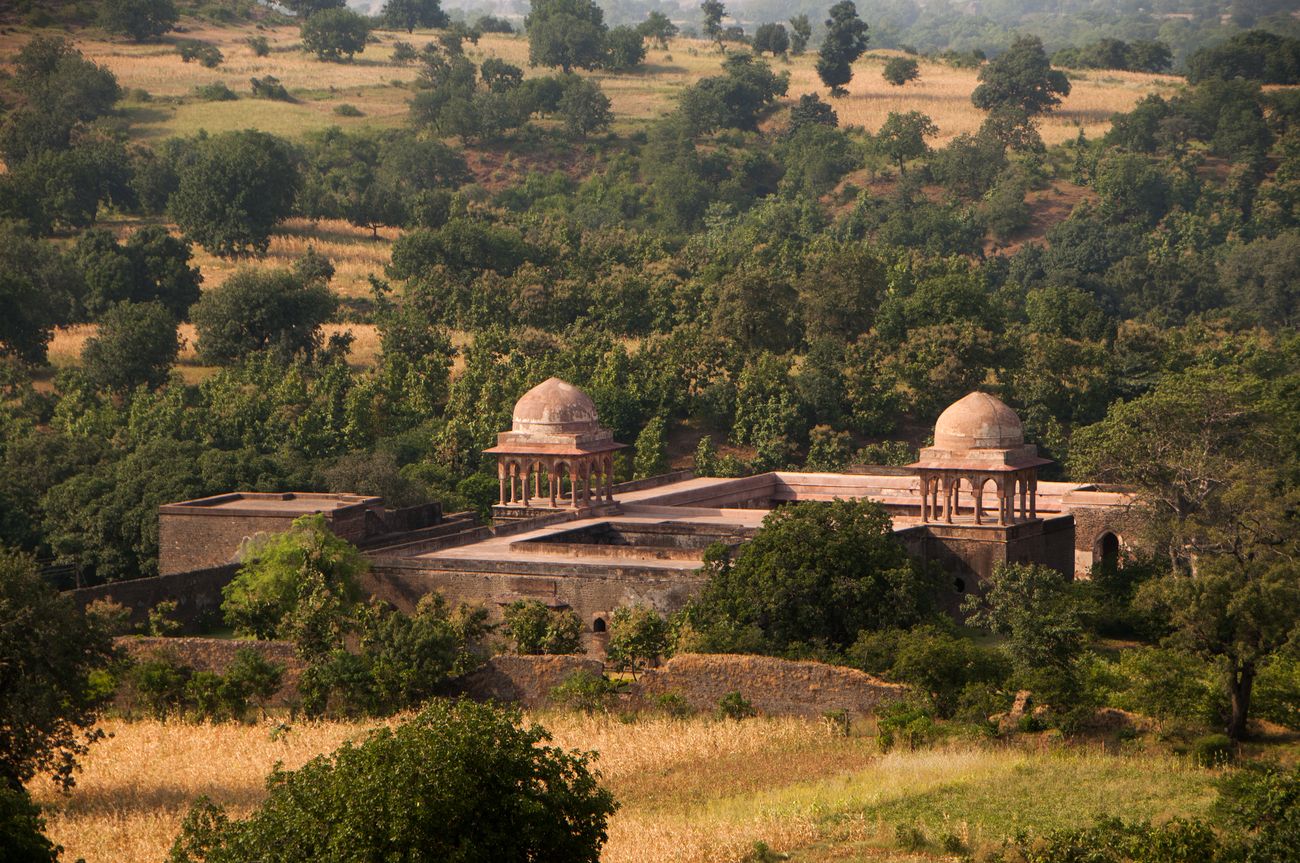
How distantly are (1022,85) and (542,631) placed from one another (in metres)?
81.7

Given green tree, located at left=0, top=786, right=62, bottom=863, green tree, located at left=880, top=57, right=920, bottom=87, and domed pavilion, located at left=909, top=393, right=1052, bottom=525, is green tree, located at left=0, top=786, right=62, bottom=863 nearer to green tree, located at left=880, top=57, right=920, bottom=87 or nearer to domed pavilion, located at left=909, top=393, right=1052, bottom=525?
domed pavilion, located at left=909, top=393, right=1052, bottom=525

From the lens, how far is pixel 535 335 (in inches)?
2557

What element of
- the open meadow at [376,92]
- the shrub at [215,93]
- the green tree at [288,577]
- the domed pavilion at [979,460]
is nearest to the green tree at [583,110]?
the open meadow at [376,92]

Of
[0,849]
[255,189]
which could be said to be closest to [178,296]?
[255,189]

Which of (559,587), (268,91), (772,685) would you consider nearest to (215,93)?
(268,91)

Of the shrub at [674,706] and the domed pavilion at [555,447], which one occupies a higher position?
the domed pavilion at [555,447]

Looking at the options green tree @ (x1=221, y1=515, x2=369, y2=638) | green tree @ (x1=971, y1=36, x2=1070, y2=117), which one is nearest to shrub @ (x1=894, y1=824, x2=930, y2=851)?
green tree @ (x1=221, y1=515, x2=369, y2=638)

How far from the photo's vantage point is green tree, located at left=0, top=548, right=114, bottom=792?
88.7 feet

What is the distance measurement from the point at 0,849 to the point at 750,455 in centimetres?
3905

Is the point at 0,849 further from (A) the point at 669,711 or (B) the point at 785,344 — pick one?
(B) the point at 785,344

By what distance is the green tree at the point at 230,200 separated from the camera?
79250 mm

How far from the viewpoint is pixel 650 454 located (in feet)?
184

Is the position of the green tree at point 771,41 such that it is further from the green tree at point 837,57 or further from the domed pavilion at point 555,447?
the domed pavilion at point 555,447

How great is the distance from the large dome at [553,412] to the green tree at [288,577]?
782 cm
